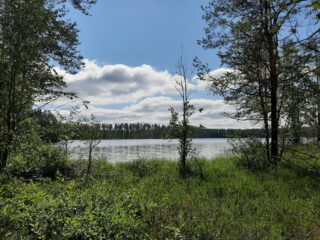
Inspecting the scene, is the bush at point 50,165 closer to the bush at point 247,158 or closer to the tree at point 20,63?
the tree at point 20,63

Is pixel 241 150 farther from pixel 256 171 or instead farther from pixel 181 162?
pixel 181 162

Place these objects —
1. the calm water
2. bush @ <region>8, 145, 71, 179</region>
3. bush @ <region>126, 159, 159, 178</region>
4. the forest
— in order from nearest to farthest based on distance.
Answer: the forest, bush @ <region>8, 145, 71, 179</region>, bush @ <region>126, 159, 159, 178</region>, the calm water

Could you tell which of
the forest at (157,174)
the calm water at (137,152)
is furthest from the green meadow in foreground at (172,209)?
the calm water at (137,152)

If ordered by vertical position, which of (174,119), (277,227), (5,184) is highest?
(174,119)

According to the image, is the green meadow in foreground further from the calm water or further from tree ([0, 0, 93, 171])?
the calm water

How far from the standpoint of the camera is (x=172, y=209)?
6.79 m

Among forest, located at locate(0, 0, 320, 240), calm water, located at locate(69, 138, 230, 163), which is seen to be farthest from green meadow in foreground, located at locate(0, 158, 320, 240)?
calm water, located at locate(69, 138, 230, 163)

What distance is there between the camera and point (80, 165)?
12414 mm

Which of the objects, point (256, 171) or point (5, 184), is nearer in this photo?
point (5, 184)

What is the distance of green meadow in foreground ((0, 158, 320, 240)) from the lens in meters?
4.94

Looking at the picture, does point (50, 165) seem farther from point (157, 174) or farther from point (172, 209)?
point (172, 209)

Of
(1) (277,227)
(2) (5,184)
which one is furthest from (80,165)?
(1) (277,227)

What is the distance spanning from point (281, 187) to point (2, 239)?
755cm

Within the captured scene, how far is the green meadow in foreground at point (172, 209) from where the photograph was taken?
494 cm
